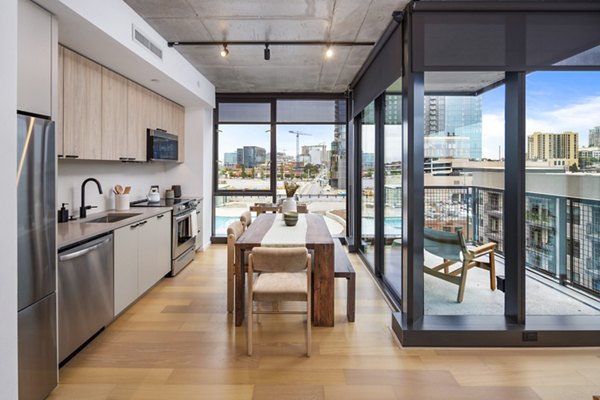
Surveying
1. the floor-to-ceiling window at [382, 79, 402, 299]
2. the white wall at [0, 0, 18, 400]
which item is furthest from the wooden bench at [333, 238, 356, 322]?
the white wall at [0, 0, 18, 400]

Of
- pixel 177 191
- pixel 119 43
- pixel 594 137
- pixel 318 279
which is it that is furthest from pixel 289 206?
pixel 594 137

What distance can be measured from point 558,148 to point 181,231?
14.6 feet

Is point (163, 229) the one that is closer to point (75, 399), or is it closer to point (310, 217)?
point (310, 217)

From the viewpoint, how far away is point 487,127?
3.30m

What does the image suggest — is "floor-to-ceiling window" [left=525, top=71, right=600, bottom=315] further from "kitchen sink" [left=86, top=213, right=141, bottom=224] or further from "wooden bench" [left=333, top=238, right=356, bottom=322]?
"kitchen sink" [left=86, top=213, right=141, bottom=224]

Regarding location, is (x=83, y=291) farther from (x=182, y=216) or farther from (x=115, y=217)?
(x=182, y=216)

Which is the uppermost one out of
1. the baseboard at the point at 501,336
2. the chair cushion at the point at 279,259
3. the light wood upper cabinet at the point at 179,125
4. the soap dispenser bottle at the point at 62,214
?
the light wood upper cabinet at the point at 179,125

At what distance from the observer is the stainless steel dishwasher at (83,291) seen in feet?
7.83

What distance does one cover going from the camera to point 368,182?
528 cm

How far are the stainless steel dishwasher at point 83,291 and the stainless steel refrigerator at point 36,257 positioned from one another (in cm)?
24

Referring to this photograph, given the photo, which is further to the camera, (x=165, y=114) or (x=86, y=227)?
(x=165, y=114)

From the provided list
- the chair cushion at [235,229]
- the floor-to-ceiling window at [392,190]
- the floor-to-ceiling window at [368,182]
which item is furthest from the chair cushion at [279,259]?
the floor-to-ceiling window at [368,182]

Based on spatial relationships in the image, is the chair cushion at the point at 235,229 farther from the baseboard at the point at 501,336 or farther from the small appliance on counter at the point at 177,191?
the small appliance on counter at the point at 177,191

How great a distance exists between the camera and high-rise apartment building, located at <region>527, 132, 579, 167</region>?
2.93 meters
